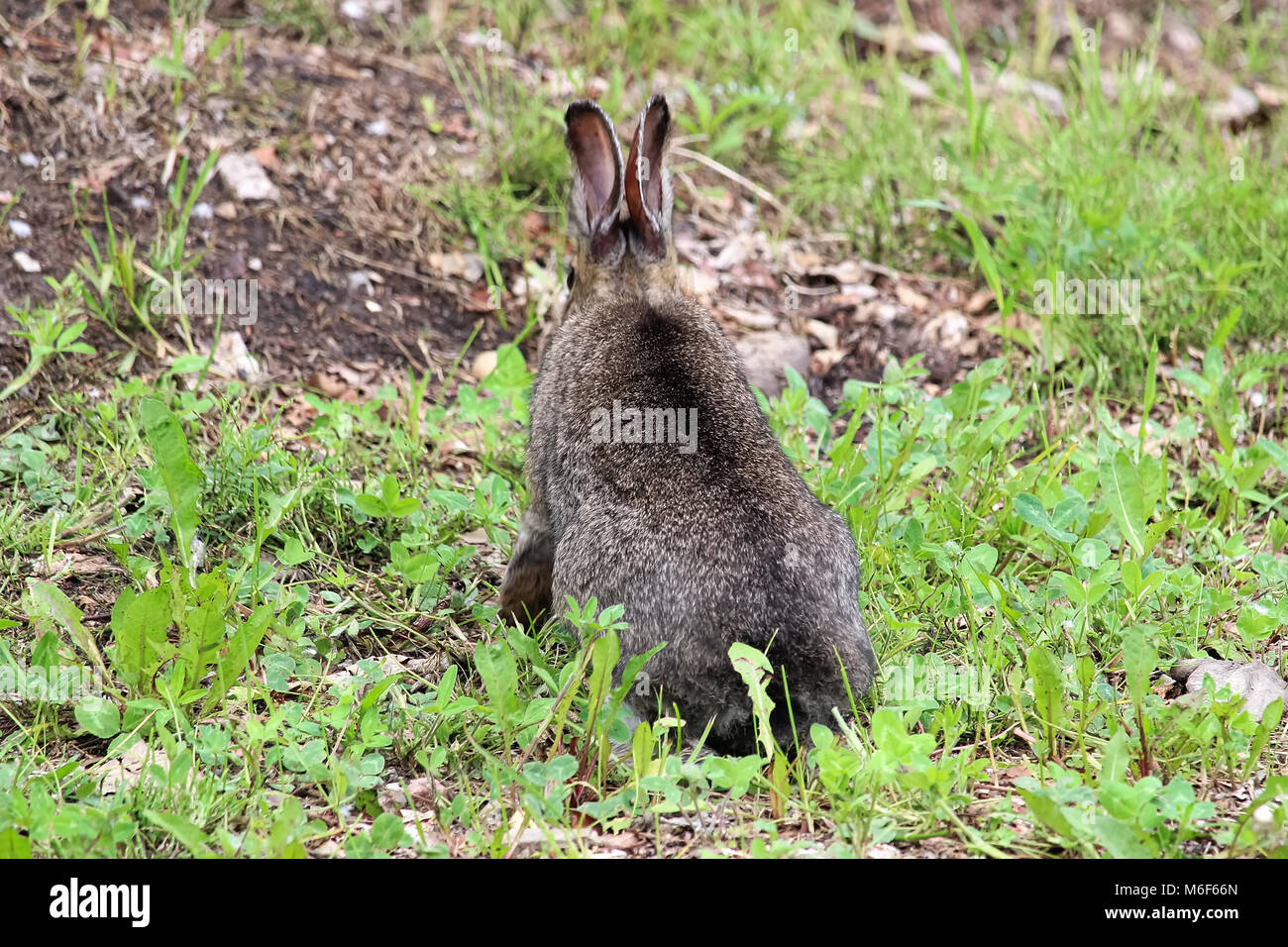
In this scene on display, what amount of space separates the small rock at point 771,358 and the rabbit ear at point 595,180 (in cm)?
116

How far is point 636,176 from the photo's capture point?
443cm

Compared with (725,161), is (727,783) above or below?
below

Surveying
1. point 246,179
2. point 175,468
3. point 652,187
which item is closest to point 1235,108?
point 652,187

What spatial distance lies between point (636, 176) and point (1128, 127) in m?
3.40

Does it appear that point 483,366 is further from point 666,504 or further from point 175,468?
point 666,504

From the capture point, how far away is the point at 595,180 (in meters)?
4.79

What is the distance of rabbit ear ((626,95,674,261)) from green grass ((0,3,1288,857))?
2.76 ft

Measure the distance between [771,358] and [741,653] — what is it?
2.75 metres

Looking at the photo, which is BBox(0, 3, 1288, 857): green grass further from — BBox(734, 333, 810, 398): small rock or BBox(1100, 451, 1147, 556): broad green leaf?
BBox(734, 333, 810, 398): small rock

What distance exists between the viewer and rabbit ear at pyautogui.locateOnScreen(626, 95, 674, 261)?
453cm

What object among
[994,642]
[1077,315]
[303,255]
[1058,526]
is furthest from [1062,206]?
[303,255]

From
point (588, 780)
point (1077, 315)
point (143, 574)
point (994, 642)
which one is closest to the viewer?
point (588, 780)
